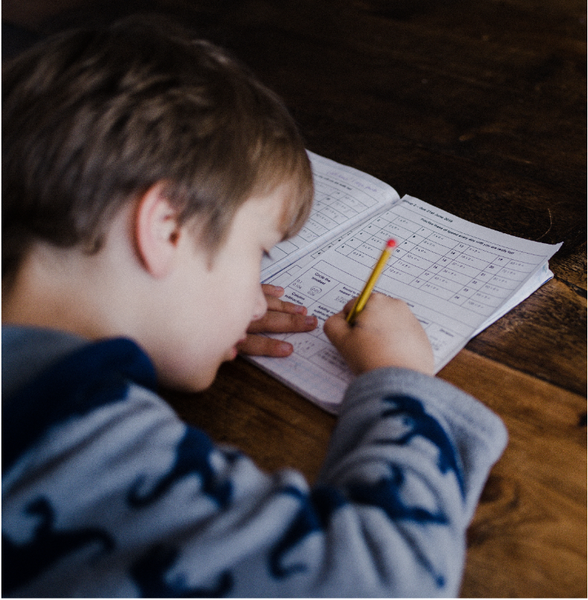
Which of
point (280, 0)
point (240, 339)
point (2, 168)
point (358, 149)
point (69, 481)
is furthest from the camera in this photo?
point (280, 0)

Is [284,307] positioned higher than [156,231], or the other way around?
[156,231]

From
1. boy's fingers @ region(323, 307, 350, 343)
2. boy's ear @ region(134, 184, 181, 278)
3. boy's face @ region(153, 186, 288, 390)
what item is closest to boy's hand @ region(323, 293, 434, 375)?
boy's fingers @ region(323, 307, 350, 343)

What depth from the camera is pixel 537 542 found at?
0.50 m

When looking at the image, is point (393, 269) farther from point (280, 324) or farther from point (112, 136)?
point (112, 136)

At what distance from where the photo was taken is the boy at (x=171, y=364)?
415 millimetres

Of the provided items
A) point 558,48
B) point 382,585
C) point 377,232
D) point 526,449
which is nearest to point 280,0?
point 558,48

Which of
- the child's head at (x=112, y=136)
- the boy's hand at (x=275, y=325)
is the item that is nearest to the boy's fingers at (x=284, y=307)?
the boy's hand at (x=275, y=325)

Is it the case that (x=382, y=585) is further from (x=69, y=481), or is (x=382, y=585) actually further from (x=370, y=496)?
(x=69, y=481)

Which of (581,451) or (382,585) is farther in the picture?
(581,451)

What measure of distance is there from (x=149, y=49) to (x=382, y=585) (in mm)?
508

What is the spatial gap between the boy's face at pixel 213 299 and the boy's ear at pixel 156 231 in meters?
0.02

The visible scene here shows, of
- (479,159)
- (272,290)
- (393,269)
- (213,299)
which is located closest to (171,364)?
(213,299)

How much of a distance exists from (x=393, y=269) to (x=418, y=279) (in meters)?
0.04

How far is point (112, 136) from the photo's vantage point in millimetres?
517
